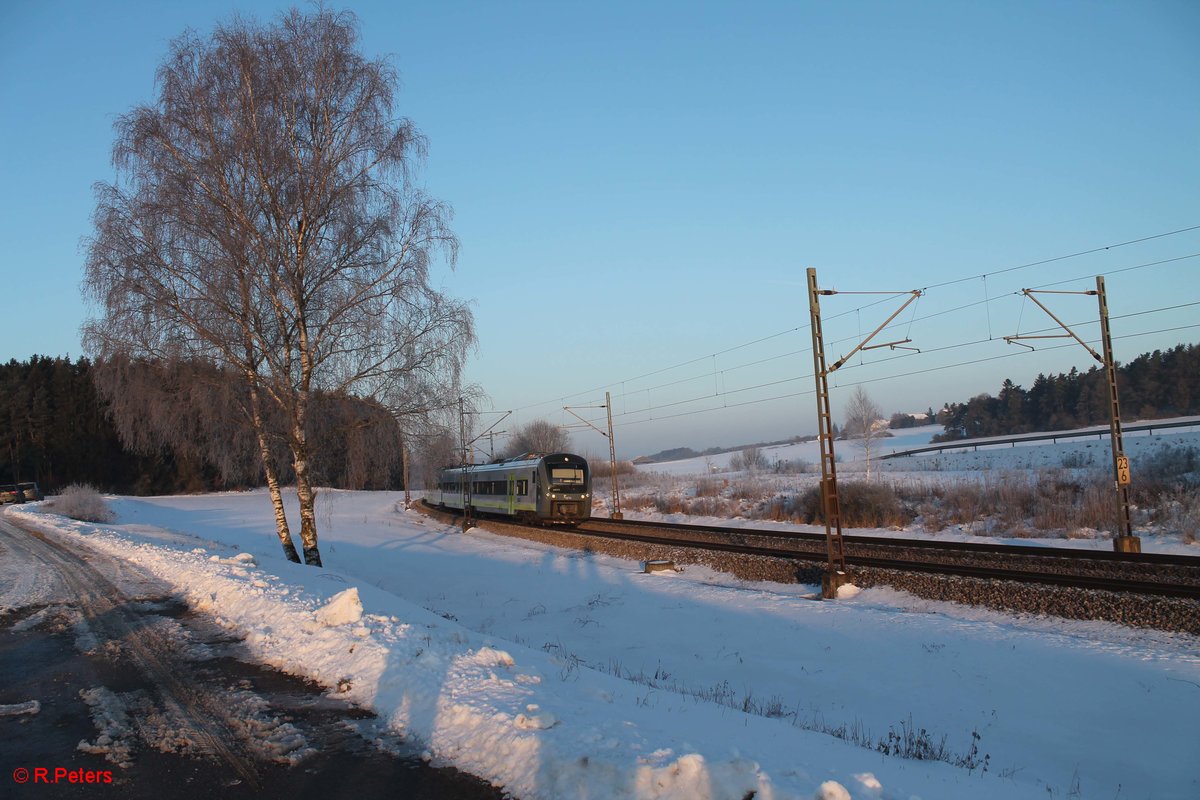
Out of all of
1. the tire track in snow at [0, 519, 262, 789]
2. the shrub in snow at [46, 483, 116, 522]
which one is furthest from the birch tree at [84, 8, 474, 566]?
the shrub in snow at [46, 483, 116, 522]

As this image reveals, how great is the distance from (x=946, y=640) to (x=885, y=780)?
822cm

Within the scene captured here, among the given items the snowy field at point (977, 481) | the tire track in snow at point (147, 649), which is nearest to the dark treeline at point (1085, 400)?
the snowy field at point (977, 481)

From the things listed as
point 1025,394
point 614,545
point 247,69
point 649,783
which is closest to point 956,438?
point 1025,394

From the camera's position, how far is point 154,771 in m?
4.64

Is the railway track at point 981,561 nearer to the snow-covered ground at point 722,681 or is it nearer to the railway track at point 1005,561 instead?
the railway track at point 1005,561

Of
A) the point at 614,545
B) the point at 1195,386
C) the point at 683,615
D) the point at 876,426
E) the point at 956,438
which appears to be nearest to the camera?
the point at 683,615

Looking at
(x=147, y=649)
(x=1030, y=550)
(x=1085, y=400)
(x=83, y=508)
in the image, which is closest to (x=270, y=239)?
(x=147, y=649)

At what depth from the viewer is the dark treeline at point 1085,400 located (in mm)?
56688

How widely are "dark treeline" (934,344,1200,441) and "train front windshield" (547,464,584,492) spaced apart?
32.4 m

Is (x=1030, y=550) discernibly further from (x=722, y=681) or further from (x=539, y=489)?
(x=539, y=489)

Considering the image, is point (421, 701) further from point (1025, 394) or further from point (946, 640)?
point (1025, 394)

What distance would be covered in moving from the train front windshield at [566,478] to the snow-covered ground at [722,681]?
11.0 metres

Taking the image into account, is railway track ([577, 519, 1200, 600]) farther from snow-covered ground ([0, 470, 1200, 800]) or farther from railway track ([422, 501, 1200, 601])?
snow-covered ground ([0, 470, 1200, 800])

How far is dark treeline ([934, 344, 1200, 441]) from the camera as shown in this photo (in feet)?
186
